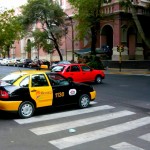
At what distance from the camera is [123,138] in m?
7.80

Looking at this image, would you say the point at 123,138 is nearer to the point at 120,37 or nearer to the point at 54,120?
the point at 54,120

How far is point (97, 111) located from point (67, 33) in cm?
3879

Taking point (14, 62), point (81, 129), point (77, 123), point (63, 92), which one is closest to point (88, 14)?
point (63, 92)

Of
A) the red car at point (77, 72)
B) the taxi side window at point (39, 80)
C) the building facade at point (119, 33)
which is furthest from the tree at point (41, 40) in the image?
the taxi side window at point (39, 80)

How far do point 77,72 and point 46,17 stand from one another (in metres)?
26.4

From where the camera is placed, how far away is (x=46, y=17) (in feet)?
149

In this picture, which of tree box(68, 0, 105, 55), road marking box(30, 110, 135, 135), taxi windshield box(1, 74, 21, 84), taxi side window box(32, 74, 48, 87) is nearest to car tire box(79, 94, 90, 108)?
road marking box(30, 110, 135, 135)

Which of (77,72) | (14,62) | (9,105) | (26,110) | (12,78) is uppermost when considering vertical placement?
(14,62)

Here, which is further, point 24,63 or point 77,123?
point 24,63

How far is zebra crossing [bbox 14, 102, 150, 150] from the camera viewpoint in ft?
24.2

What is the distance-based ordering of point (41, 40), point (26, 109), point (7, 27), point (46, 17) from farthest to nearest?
1. point (41, 40)
2. point (46, 17)
3. point (7, 27)
4. point (26, 109)

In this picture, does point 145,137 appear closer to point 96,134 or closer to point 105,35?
point 96,134

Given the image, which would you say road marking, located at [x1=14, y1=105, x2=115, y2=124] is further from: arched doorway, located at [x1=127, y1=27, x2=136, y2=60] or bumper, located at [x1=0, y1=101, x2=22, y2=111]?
arched doorway, located at [x1=127, y1=27, x2=136, y2=60]

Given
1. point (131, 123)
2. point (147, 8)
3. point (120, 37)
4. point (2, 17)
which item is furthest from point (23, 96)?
point (147, 8)
